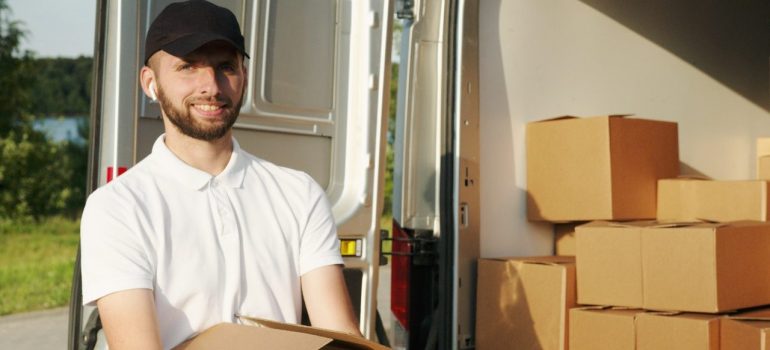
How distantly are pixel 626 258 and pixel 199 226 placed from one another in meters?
2.45

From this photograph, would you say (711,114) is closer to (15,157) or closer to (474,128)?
(474,128)

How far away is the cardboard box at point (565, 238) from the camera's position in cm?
494

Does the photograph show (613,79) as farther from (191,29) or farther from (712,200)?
(191,29)

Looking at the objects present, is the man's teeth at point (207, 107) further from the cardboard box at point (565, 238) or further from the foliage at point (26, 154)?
the foliage at point (26, 154)

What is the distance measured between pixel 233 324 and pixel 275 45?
6.80 ft

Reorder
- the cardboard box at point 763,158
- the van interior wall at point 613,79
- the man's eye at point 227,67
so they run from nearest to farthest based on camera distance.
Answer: the man's eye at point 227,67, the van interior wall at point 613,79, the cardboard box at point 763,158

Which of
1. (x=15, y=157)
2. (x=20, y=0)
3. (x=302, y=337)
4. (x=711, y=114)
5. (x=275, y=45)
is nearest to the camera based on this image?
(x=302, y=337)

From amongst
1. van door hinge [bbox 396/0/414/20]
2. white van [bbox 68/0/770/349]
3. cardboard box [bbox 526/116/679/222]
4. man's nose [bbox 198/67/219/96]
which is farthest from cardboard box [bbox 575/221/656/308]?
man's nose [bbox 198/67/219/96]

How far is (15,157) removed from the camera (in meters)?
13.7

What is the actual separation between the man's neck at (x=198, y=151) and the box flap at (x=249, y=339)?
354 millimetres

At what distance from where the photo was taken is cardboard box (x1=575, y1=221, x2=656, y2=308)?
14.6 ft

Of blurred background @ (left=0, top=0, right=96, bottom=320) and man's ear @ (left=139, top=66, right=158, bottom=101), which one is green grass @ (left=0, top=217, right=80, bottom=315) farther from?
man's ear @ (left=139, top=66, right=158, bottom=101)

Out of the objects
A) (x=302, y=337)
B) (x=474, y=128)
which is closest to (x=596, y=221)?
(x=474, y=128)

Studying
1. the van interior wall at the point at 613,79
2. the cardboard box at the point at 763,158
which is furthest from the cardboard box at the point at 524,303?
the cardboard box at the point at 763,158
